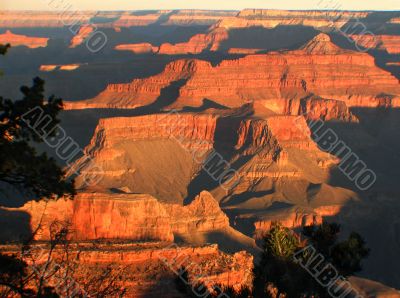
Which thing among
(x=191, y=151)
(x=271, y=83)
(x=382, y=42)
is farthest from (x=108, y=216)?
(x=382, y=42)

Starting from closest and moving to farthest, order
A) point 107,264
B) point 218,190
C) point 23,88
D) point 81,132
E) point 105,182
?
point 23,88, point 107,264, point 105,182, point 218,190, point 81,132

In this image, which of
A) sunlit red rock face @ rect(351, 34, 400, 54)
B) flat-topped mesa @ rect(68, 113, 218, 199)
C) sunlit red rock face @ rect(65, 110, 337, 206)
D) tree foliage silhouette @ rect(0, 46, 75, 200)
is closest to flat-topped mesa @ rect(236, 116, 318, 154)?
sunlit red rock face @ rect(65, 110, 337, 206)

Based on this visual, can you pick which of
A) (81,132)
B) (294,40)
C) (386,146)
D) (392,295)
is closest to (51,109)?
(392,295)

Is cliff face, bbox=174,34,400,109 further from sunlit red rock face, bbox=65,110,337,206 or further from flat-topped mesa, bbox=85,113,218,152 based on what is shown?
sunlit red rock face, bbox=65,110,337,206

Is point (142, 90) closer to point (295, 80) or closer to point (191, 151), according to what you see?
point (295, 80)

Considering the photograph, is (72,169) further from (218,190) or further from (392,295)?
(392,295)

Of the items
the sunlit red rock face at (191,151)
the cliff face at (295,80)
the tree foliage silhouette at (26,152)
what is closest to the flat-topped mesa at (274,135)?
the sunlit red rock face at (191,151)
